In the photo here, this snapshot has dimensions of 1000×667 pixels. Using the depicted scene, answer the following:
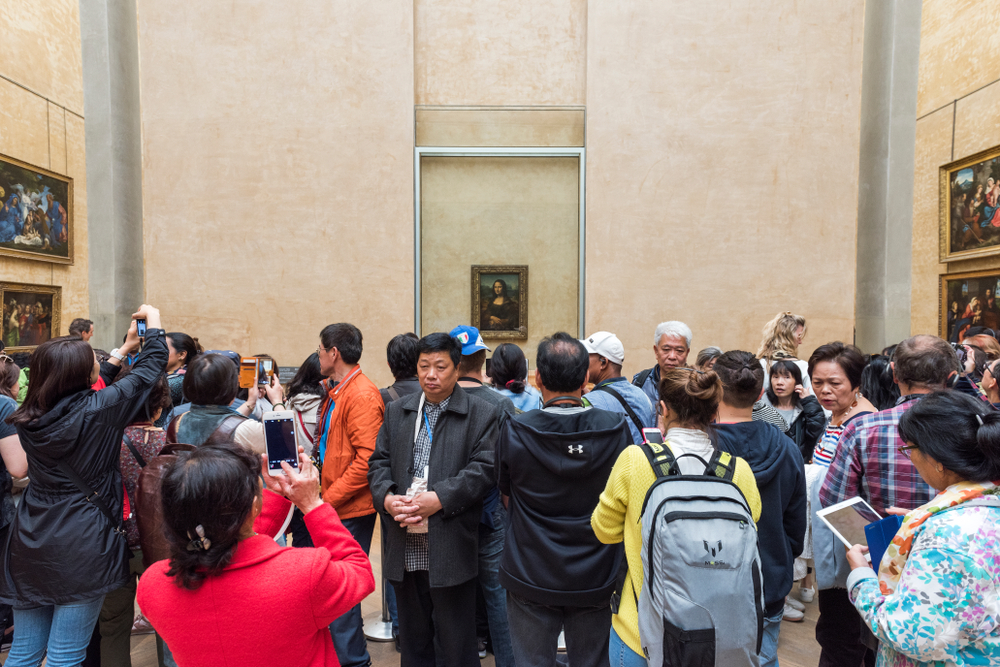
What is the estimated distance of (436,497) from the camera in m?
2.97

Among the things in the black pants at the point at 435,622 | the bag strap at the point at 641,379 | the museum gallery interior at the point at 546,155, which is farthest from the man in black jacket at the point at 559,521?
the museum gallery interior at the point at 546,155

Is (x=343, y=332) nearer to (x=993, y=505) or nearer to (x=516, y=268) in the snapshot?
(x=993, y=505)

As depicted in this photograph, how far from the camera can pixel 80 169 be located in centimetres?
962

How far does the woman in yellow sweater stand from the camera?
2.24 meters

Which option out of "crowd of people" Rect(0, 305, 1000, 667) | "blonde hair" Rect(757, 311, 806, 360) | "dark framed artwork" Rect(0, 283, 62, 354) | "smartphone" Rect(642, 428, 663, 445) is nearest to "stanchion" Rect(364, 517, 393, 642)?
"crowd of people" Rect(0, 305, 1000, 667)

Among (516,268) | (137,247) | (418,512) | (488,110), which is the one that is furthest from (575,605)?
(137,247)

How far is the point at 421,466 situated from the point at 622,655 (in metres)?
1.32

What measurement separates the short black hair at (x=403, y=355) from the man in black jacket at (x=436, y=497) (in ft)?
3.04

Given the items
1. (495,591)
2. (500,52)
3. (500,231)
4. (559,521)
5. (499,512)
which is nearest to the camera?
(559,521)

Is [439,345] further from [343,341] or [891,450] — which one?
[891,450]

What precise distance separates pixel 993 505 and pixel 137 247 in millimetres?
10782

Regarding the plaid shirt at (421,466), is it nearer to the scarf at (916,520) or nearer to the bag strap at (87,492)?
the bag strap at (87,492)

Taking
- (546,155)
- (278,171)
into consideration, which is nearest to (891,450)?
(546,155)

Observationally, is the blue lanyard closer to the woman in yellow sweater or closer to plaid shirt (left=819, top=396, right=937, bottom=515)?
the woman in yellow sweater
